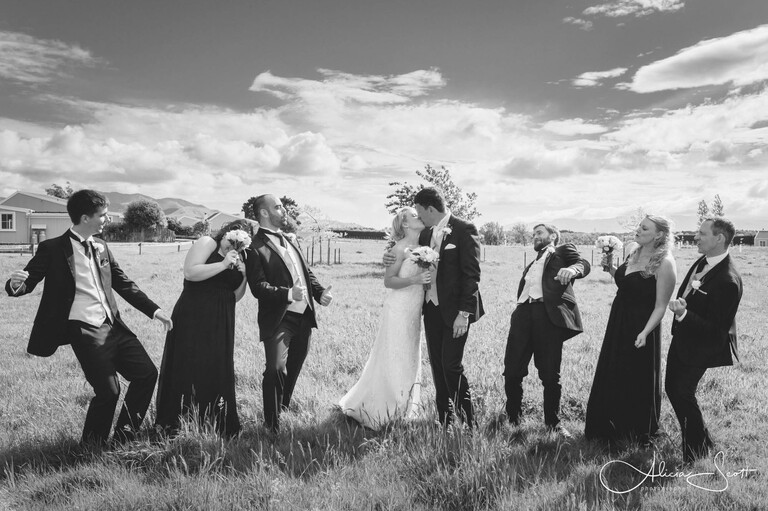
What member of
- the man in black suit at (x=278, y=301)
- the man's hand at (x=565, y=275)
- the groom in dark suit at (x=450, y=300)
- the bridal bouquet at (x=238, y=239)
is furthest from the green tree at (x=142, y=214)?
the man's hand at (x=565, y=275)

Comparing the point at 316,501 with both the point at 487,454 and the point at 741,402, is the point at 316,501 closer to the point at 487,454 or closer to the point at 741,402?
the point at 487,454

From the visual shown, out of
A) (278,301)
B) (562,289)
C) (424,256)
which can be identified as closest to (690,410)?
(562,289)

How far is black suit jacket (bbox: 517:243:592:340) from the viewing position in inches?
219

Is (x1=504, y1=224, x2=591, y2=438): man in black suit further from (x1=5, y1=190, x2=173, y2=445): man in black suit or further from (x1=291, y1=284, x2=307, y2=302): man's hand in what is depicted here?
(x1=5, y1=190, x2=173, y2=445): man in black suit

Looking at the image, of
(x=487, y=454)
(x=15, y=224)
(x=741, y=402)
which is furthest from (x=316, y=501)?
(x=15, y=224)

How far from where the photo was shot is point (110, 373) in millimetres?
4824

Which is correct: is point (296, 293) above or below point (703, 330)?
above

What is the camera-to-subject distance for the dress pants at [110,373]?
4.79 meters

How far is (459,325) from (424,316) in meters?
0.61

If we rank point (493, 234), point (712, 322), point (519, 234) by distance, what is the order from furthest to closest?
point (519, 234) → point (493, 234) → point (712, 322)

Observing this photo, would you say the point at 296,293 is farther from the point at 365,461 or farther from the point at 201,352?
the point at 365,461

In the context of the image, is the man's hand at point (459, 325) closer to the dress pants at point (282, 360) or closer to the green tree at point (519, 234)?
the dress pants at point (282, 360)

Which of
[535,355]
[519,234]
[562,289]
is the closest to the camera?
[562,289]

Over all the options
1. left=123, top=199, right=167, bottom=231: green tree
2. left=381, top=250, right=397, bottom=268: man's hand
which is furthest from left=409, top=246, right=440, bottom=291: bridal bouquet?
left=123, top=199, right=167, bottom=231: green tree
